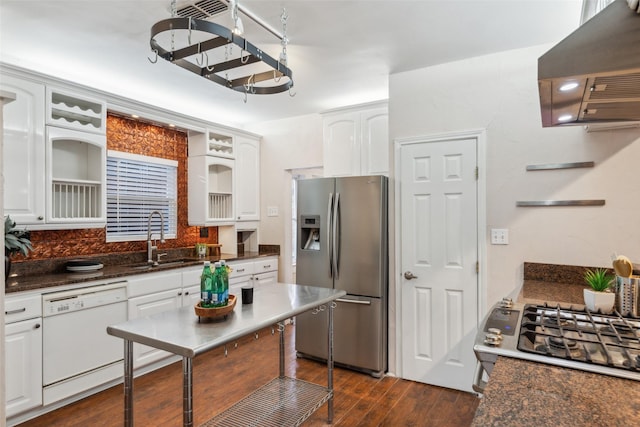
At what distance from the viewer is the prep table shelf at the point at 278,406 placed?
7.09 feet

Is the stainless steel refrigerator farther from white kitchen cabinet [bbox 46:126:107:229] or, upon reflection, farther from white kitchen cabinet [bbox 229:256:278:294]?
white kitchen cabinet [bbox 46:126:107:229]

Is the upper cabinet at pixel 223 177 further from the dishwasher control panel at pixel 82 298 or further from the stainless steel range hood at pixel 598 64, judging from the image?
the stainless steel range hood at pixel 598 64

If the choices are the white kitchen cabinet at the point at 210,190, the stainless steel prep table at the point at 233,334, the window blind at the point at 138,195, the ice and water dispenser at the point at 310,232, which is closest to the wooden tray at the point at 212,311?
the stainless steel prep table at the point at 233,334

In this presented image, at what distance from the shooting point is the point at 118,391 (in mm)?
2850

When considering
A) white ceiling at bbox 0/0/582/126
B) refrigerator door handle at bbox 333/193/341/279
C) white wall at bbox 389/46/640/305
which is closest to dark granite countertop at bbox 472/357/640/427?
white wall at bbox 389/46/640/305

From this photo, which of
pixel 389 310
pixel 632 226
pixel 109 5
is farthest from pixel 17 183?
pixel 632 226

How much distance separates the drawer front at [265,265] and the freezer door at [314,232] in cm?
101

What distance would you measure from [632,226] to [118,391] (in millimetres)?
3909

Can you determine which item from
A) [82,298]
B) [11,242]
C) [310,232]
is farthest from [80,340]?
[310,232]

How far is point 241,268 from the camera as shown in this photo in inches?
162

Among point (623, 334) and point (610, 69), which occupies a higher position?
point (610, 69)

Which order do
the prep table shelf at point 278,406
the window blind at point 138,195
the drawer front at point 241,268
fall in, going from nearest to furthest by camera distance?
the prep table shelf at point 278,406
the window blind at point 138,195
the drawer front at point 241,268

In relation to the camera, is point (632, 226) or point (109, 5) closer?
point (109, 5)

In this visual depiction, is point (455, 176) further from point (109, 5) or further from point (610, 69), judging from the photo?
point (109, 5)
